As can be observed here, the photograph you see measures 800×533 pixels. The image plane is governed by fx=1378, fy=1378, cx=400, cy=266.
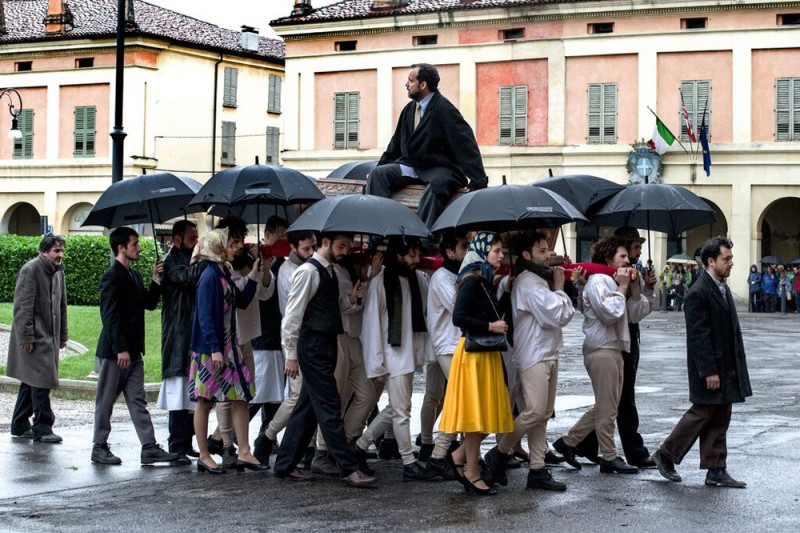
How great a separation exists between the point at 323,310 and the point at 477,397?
1.41 m

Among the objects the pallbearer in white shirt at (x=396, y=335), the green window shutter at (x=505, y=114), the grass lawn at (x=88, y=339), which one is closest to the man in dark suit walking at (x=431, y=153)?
the pallbearer in white shirt at (x=396, y=335)

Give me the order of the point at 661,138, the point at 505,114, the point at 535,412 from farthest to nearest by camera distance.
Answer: the point at 505,114 → the point at 661,138 → the point at 535,412

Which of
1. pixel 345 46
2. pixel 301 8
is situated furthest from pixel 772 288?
pixel 301 8

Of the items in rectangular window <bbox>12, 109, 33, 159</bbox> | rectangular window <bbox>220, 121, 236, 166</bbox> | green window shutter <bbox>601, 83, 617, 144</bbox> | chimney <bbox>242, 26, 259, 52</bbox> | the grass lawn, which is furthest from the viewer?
chimney <bbox>242, 26, 259, 52</bbox>

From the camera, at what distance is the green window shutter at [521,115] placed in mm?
43844

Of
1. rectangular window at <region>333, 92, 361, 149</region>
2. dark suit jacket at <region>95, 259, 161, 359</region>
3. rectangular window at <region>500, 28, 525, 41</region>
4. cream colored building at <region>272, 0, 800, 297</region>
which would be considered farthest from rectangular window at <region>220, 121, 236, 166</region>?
dark suit jacket at <region>95, 259, 161, 359</region>

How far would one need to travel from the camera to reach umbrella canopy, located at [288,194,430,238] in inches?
395

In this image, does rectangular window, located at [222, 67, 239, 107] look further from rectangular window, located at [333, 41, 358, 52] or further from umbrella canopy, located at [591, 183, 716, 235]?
umbrella canopy, located at [591, 183, 716, 235]

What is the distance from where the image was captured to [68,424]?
47.1 feet

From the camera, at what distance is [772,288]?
136ft

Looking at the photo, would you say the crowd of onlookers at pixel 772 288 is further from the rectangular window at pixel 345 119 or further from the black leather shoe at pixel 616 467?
the black leather shoe at pixel 616 467

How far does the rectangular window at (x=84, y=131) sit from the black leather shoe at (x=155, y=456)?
4153cm

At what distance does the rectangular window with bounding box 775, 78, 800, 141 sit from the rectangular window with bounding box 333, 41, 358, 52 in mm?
14082

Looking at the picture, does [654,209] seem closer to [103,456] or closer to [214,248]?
[214,248]
